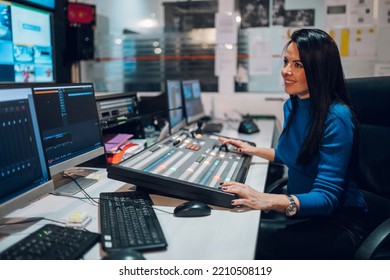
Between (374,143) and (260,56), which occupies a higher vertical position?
(260,56)

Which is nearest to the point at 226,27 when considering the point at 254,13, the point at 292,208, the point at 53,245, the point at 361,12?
the point at 254,13

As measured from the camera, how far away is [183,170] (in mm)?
1284

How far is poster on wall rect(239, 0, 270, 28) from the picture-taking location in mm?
3205

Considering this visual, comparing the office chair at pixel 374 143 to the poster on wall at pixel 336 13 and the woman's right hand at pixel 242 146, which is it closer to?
the woman's right hand at pixel 242 146

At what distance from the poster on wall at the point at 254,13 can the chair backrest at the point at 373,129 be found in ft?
6.16

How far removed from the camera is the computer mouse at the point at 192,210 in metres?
1.09

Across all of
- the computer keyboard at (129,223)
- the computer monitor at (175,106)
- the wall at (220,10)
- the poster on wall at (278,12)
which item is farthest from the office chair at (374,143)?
the poster on wall at (278,12)

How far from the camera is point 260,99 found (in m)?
3.25

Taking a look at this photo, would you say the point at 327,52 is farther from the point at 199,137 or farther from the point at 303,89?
the point at 199,137

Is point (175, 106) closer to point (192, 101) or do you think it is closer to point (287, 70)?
point (192, 101)

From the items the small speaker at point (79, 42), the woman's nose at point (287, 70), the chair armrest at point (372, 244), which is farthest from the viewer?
the small speaker at point (79, 42)

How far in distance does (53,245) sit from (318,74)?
3.23ft

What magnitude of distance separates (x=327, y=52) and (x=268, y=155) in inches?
24.1
